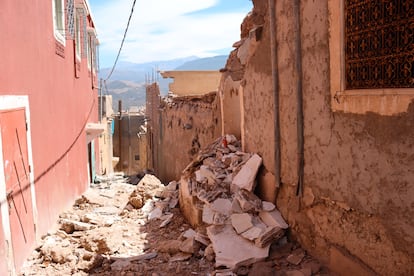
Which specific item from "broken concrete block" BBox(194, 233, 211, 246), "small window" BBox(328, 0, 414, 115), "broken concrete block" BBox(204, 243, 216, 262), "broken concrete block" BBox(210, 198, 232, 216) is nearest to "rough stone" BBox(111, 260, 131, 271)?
"broken concrete block" BBox(194, 233, 211, 246)

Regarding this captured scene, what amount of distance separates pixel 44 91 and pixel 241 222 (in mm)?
3801

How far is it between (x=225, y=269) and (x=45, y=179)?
3.47 meters

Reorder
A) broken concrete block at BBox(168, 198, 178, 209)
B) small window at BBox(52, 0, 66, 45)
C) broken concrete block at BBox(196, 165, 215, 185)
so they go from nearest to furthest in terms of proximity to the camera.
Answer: broken concrete block at BBox(196, 165, 215, 185) → broken concrete block at BBox(168, 198, 178, 209) → small window at BBox(52, 0, 66, 45)

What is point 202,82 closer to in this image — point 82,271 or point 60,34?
point 60,34

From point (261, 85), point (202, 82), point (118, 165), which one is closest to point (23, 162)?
point (261, 85)

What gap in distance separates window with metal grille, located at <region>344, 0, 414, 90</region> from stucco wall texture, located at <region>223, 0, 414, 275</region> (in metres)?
0.26

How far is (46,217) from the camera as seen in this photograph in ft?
19.3

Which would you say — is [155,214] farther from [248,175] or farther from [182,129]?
[182,129]

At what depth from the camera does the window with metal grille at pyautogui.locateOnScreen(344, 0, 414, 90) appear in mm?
2558

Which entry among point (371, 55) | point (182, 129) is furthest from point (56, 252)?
point (182, 129)

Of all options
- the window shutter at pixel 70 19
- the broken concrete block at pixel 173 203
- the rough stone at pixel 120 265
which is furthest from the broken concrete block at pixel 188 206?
the window shutter at pixel 70 19

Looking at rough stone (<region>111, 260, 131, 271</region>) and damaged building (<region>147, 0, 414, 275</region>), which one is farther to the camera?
rough stone (<region>111, 260, 131, 271</region>)

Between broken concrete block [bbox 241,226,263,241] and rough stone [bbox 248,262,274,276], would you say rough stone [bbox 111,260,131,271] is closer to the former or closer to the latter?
broken concrete block [bbox 241,226,263,241]

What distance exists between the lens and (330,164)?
134 inches
